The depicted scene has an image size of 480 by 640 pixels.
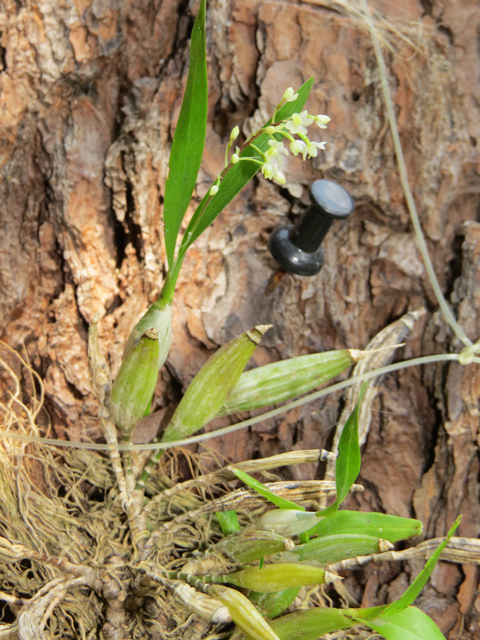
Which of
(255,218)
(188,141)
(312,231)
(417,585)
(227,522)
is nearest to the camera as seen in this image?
(417,585)

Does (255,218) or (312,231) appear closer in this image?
(312,231)

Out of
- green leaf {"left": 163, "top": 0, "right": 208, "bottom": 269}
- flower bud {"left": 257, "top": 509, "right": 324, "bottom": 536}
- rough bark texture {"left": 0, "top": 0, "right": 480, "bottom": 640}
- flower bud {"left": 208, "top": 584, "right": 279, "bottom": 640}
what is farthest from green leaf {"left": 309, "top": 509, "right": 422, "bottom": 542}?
green leaf {"left": 163, "top": 0, "right": 208, "bottom": 269}

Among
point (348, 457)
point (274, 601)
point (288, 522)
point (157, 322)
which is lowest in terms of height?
point (274, 601)

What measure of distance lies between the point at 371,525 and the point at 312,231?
537mm

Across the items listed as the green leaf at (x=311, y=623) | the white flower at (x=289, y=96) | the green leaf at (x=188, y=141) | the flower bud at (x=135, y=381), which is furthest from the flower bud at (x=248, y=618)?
the white flower at (x=289, y=96)

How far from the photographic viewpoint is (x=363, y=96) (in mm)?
1229

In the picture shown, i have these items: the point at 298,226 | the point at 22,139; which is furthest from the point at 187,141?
the point at 22,139


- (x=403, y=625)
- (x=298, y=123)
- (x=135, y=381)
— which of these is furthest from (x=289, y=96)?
(x=403, y=625)

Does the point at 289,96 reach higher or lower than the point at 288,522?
higher

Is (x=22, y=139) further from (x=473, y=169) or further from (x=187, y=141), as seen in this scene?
(x=473, y=169)

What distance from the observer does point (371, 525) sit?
2.70 ft

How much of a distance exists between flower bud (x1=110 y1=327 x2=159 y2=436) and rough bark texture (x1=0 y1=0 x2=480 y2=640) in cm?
20

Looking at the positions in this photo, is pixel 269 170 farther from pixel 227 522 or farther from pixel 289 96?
pixel 227 522

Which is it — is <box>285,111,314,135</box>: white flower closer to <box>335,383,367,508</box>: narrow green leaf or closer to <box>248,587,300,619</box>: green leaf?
<box>335,383,367,508</box>: narrow green leaf
